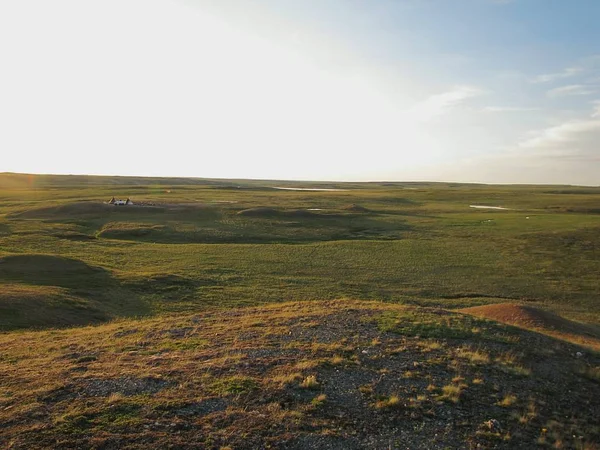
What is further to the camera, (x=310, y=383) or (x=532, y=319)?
(x=532, y=319)

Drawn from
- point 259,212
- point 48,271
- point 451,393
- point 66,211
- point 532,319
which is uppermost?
point 259,212

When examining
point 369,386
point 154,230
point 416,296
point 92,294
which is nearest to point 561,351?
point 369,386

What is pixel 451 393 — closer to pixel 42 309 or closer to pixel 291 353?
pixel 291 353

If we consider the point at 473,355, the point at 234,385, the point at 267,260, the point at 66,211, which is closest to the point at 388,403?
the point at 234,385

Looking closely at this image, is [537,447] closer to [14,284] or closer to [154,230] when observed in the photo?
[14,284]

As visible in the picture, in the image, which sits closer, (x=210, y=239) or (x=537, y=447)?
(x=537, y=447)

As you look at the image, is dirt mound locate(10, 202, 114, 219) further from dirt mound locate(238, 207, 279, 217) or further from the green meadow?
dirt mound locate(238, 207, 279, 217)

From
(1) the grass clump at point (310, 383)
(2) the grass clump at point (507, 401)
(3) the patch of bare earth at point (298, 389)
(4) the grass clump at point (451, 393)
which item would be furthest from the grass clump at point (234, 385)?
(2) the grass clump at point (507, 401)
